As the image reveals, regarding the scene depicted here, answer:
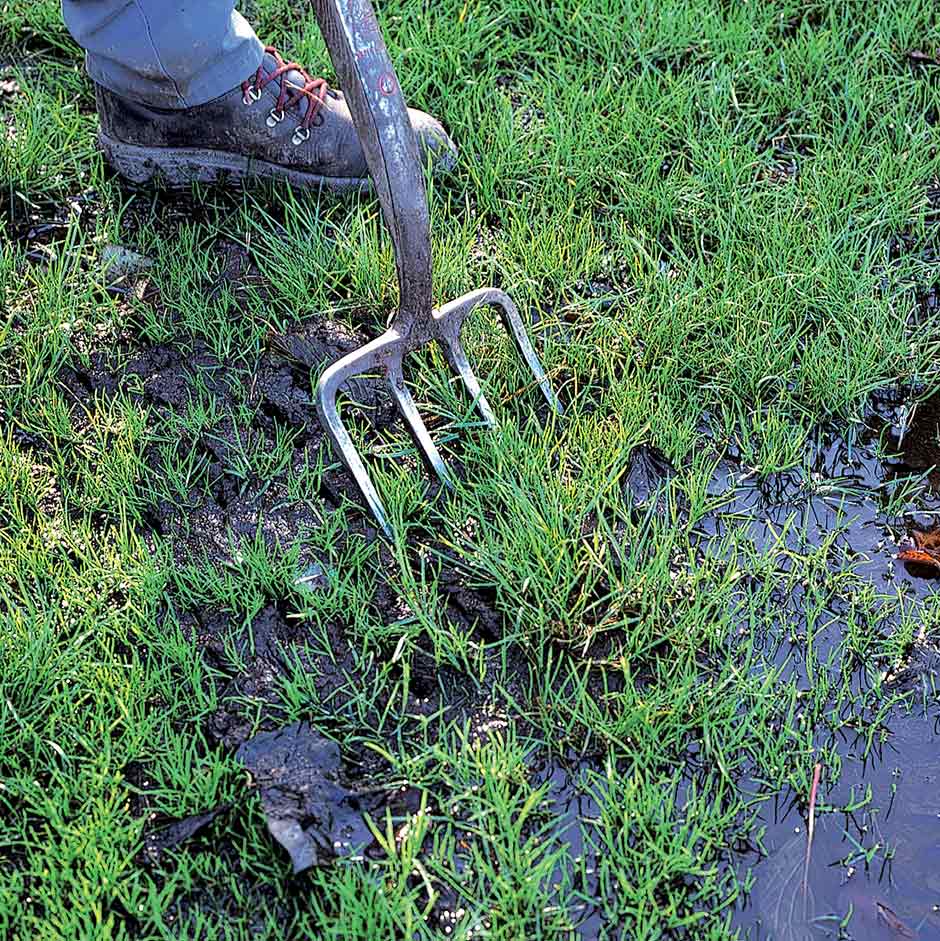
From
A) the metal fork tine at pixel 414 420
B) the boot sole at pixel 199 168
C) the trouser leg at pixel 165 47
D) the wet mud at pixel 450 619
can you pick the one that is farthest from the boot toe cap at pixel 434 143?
the metal fork tine at pixel 414 420

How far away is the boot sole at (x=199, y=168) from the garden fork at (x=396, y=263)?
0.70m

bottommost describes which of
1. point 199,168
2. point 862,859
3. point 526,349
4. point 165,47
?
point 862,859

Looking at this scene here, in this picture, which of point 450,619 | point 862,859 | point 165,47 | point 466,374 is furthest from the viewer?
point 165,47

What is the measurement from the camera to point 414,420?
2.38m

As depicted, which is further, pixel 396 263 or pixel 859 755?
pixel 396 263

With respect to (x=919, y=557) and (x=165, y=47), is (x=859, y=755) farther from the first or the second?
(x=165, y=47)

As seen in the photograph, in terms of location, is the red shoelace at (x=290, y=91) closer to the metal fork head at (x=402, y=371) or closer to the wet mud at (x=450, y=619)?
the wet mud at (x=450, y=619)

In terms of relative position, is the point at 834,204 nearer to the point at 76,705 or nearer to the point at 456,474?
the point at 456,474

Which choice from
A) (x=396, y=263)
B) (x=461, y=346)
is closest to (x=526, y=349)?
(x=461, y=346)

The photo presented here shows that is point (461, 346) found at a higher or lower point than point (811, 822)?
higher

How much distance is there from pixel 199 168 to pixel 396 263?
3.07ft

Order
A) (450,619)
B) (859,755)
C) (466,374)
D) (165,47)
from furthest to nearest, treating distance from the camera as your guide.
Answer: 1. (165,47)
2. (466,374)
3. (450,619)
4. (859,755)

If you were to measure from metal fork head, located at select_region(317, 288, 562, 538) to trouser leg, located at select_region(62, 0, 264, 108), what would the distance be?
89 cm

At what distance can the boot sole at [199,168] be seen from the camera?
2945 millimetres
